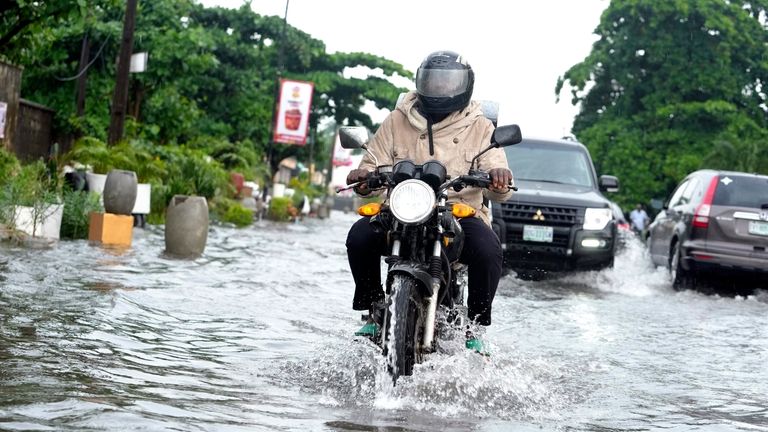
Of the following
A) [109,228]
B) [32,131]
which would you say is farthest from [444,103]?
[32,131]

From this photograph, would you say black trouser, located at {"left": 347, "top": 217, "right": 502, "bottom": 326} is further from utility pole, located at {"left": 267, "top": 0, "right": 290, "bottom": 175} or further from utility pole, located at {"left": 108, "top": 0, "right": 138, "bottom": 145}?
utility pole, located at {"left": 267, "top": 0, "right": 290, "bottom": 175}

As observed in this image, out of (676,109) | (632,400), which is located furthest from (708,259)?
(676,109)

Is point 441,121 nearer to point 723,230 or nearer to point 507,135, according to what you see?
point 507,135

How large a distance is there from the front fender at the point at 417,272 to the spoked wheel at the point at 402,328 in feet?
0.11

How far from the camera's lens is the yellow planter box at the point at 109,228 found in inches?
637

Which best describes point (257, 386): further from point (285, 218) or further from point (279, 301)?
point (285, 218)

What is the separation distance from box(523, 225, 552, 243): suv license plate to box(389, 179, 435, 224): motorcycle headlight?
9.96 meters

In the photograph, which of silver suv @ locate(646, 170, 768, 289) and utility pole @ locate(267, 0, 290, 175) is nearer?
silver suv @ locate(646, 170, 768, 289)

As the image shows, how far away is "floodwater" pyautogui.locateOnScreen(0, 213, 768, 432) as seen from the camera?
5684 mm

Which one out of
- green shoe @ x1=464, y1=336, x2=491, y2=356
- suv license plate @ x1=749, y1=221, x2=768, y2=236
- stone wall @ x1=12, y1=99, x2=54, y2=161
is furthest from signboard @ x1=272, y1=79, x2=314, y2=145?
green shoe @ x1=464, y1=336, x2=491, y2=356

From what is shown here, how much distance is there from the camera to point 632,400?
7.05m

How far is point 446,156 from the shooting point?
23.2 ft

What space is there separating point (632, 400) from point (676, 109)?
47320 mm

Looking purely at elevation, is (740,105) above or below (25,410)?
above
